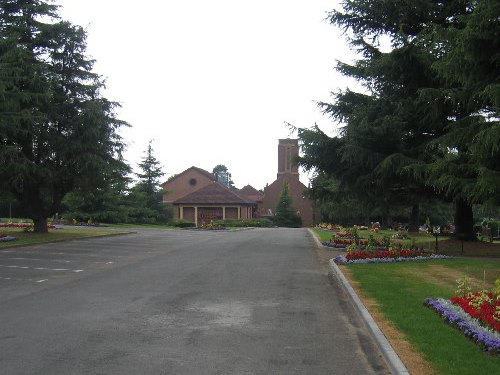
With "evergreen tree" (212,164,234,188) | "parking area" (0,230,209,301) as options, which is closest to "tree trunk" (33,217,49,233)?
"parking area" (0,230,209,301)

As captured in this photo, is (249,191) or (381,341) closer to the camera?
(381,341)

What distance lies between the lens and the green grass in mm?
5988

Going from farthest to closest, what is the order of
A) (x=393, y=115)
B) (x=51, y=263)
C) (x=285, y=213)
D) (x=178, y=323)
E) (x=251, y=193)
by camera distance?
(x=251, y=193)
(x=285, y=213)
(x=393, y=115)
(x=51, y=263)
(x=178, y=323)

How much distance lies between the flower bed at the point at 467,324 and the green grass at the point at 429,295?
10 cm

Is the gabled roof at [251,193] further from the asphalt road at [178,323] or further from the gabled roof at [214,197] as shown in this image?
the asphalt road at [178,323]

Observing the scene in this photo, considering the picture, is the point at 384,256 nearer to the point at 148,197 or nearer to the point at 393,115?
the point at 393,115

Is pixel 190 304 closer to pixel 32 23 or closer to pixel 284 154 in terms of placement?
pixel 32 23

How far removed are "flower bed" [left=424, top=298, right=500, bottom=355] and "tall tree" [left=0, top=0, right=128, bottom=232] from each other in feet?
73.5

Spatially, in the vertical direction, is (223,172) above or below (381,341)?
above

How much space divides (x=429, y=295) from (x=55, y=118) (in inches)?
935

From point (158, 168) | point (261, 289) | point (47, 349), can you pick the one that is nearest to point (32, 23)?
point (261, 289)

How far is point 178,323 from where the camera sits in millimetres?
8195

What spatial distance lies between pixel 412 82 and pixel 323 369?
18.4 m

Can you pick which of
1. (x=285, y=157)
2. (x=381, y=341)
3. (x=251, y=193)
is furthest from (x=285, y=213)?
(x=381, y=341)
